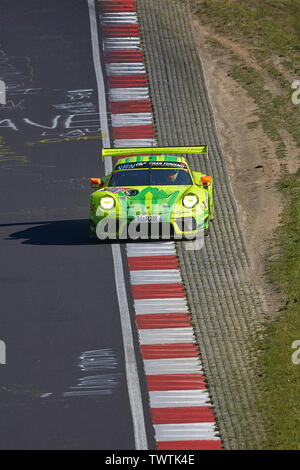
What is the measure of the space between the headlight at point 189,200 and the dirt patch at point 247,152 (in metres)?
2.02

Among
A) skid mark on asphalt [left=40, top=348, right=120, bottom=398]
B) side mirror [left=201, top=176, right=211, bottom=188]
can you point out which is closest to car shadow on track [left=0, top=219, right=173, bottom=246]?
side mirror [left=201, top=176, right=211, bottom=188]

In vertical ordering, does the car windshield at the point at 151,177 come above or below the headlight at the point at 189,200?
above

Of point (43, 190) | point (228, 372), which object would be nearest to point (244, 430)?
point (228, 372)

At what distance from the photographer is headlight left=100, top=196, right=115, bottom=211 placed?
73.9 ft

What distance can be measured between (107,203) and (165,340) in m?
3.65

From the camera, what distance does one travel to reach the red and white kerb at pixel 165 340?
17.4m

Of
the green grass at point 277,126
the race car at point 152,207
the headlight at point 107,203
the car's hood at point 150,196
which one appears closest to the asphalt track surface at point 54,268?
the race car at point 152,207

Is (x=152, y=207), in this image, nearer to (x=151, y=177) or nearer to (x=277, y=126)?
(x=151, y=177)

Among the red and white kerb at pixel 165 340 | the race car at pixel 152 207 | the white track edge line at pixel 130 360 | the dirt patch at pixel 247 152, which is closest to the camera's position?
the white track edge line at pixel 130 360

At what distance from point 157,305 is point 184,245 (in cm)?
304

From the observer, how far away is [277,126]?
1276 inches

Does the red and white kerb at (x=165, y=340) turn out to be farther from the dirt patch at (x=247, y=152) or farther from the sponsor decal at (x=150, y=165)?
the dirt patch at (x=247, y=152)

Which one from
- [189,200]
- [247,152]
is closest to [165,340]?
[189,200]

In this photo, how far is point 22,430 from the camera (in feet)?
56.5
